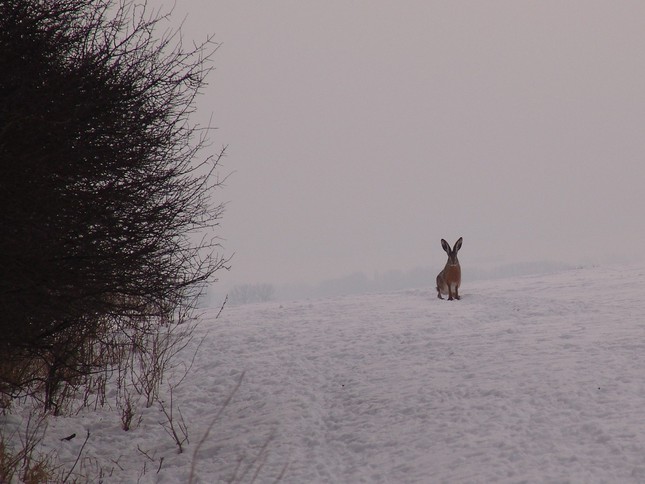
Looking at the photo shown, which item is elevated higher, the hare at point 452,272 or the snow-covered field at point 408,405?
the hare at point 452,272

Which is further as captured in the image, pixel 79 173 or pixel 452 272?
pixel 452 272

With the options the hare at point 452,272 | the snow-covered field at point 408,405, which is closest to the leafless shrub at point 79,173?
the snow-covered field at point 408,405

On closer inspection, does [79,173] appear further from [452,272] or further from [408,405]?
[452,272]

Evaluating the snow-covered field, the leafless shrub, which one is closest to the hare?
the snow-covered field

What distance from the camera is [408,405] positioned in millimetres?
7562

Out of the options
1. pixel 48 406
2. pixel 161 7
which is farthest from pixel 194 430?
pixel 161 7

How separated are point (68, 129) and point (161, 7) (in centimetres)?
331

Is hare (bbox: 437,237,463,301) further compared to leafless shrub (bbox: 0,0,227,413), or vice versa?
hare (bbox: 437,237,463,301)

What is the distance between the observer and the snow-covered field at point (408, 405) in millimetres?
6055

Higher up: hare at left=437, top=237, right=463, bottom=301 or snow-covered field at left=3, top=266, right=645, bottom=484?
hare at left=437, top=237, right=463, bottom=301

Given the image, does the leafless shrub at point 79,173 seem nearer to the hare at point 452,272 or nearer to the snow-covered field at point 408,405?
the snow-covered field at point 408,405

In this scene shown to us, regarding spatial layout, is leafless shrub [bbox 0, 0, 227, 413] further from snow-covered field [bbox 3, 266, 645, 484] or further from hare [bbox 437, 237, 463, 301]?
hare [bbox 437, 237, 463, 301]

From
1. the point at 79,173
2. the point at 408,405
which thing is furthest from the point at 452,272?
the point at 79,173

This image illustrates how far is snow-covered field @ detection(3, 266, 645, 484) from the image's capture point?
19.9 ft
